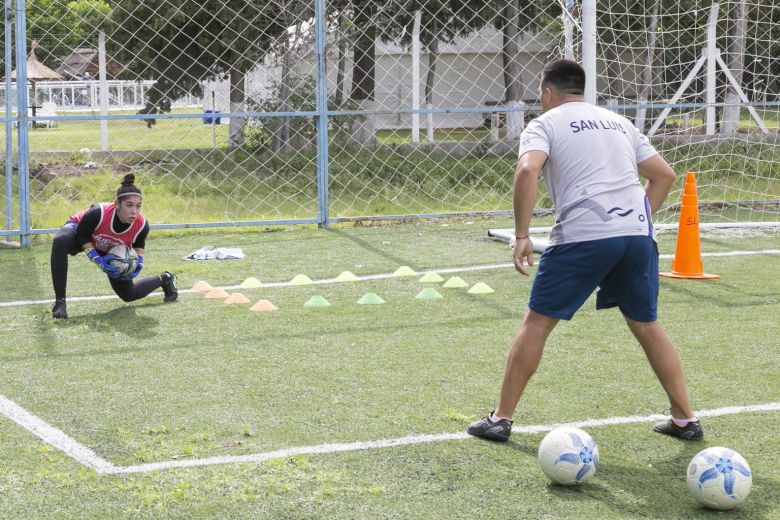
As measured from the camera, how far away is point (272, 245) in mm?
11930

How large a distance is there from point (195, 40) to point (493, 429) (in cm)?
1335

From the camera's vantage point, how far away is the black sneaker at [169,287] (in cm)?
845

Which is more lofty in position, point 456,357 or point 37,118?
point 37,118

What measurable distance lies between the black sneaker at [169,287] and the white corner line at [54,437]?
278 cm

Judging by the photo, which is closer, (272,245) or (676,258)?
(676,258)

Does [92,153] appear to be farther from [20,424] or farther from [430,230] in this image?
[20,424]

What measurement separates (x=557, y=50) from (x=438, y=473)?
385 inches

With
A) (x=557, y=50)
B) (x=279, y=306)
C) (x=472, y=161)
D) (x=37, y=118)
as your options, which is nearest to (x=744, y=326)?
(x=279, y=306)

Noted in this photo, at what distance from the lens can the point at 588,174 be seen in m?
4.86

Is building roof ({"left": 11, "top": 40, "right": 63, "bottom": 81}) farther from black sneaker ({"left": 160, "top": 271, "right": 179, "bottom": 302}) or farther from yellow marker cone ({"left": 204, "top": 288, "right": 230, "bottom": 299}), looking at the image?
black sneaker ({"left": 160, "top": 271, "right": 179, "bottom": 302})

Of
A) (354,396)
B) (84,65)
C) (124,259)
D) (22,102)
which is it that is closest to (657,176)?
(354,396)

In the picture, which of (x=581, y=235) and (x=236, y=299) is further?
(x=236, y=299)

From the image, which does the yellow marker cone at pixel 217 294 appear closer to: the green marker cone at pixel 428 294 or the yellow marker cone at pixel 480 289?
the green marker cone at pixel 428 294

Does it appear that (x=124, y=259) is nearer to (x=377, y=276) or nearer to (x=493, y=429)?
(x=377, y=276)
